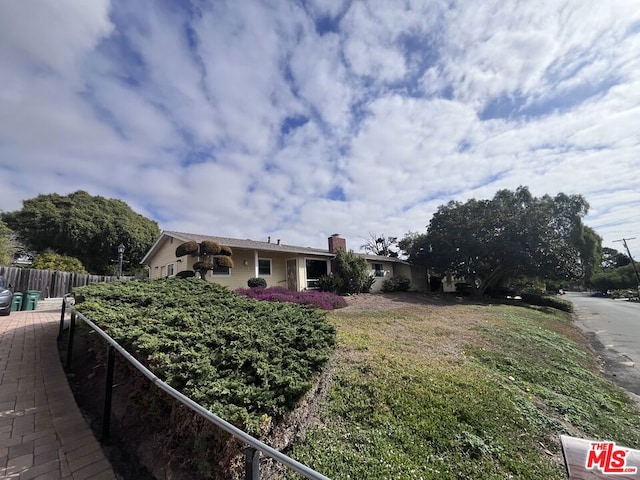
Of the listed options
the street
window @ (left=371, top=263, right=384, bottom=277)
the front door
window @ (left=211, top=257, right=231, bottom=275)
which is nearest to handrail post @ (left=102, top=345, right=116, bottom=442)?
the street

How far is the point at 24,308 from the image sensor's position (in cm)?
1282

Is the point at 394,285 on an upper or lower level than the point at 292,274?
lower

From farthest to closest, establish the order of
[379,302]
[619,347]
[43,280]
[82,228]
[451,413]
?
[82,228]
[43,280]
[379,302]
[619,347]
[451,413]

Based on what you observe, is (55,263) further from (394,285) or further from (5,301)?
(394,285)

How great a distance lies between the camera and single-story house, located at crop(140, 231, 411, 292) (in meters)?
14.7

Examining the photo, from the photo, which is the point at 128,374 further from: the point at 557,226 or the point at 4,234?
the point at 557,226

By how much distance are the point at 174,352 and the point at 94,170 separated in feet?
43.0

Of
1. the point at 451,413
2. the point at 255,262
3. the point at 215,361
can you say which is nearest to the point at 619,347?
the point at 451,413

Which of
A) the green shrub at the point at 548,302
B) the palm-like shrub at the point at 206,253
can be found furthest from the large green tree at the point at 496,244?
the palm-like shrub at the point at 206,253

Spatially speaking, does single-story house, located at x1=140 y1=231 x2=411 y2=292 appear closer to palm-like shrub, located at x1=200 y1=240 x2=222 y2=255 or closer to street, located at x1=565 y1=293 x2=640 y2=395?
palm-like shrub, located at x1=200 y1=240 x2=222 y2=255

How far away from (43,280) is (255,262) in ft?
39.0

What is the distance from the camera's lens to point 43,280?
50.2 ft

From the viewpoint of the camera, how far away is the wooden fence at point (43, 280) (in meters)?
14.3

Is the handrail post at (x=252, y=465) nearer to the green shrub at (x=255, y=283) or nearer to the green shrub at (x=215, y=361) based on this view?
the green shrub at (x=215, y=361)
